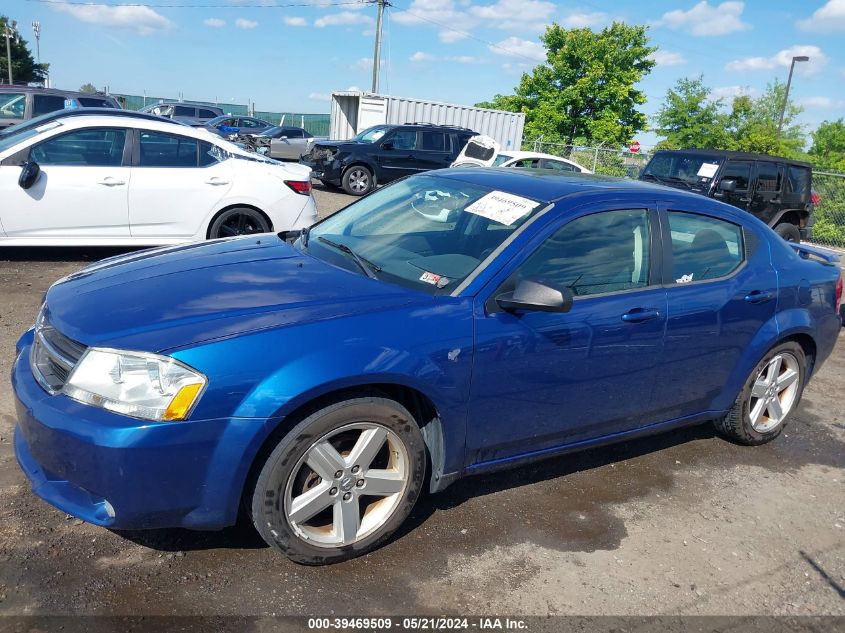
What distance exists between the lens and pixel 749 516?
12.9 feet

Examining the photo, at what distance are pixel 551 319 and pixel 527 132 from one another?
40.1 m

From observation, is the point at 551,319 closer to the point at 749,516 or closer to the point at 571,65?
the point at 749,516

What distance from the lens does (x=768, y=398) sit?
4.70m

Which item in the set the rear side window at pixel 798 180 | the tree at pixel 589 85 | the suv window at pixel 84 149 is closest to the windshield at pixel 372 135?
the rear side window at pixel 798 180

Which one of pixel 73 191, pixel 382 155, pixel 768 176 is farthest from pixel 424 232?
pixel 382 155

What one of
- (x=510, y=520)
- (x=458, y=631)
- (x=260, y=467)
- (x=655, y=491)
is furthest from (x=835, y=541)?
(x=260, y=467)

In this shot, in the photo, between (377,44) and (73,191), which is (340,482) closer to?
(73,191)

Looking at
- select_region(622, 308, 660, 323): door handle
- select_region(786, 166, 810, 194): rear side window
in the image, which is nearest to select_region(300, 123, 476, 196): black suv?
select_region(786, 166, 810, 194): rear side window

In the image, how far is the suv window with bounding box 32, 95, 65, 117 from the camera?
14312mm

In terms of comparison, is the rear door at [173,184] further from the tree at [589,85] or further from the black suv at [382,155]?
the tree at [589,85]

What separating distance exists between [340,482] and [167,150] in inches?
227

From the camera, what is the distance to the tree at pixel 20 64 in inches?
2485

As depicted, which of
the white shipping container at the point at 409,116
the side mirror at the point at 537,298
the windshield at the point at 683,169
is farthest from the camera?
the white shipping container at the point at 409,116

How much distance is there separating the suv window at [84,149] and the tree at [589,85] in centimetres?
3468
